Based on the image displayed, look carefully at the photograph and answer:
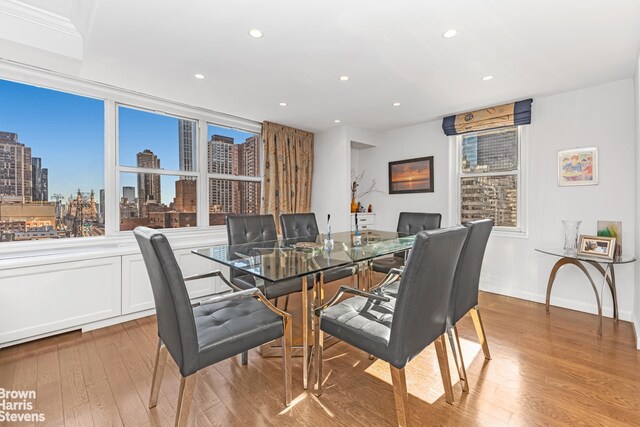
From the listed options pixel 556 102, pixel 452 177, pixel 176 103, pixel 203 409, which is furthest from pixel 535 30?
pixel 176 103

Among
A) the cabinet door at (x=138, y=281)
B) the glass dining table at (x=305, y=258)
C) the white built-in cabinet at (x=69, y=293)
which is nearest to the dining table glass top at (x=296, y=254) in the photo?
the glass dining table at (x=305, y=258)

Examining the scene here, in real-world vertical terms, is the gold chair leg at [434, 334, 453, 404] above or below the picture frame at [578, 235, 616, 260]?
below

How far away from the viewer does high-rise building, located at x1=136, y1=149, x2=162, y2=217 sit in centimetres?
327

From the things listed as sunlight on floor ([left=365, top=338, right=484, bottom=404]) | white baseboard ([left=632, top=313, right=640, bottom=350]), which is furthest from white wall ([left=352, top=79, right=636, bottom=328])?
sunlight on floor ([left=365, top=338, right=484, bottom=404])

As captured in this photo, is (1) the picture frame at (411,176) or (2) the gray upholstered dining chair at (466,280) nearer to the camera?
(2) the gray upholstered dining chair at (466,280)

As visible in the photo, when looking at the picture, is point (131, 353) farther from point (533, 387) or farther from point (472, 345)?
point (533, 387)

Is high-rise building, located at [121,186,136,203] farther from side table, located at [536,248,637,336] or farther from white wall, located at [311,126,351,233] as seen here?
side table, located at [536,248,637,336]

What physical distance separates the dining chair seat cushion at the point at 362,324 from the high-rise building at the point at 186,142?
112 inches

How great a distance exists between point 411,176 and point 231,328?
3664 millimetres

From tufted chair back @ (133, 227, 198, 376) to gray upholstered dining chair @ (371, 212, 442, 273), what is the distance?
2.02m

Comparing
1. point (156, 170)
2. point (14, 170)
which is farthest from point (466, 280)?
point (14, 170)

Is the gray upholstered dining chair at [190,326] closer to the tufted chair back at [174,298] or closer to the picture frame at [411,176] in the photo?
the tufted chair back at [174,298]

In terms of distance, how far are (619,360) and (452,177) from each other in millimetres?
2484

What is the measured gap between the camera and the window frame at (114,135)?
102 inches
